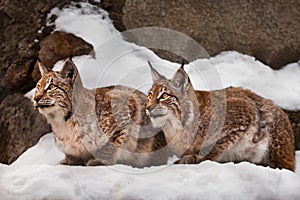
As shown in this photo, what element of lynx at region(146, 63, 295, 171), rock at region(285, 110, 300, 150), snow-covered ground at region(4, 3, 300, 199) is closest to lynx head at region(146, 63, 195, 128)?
lynx at region(146, 63, 295, 171)

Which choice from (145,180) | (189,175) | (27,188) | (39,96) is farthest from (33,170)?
(189,175)

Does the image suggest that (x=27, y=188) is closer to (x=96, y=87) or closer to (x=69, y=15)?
(x=96, y=87)

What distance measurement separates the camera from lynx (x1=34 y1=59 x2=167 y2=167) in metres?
4.09

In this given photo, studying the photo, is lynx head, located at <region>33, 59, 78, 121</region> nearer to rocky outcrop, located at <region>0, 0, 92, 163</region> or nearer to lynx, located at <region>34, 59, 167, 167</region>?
lynx, located at <region>34, 59, 167, 167</region>

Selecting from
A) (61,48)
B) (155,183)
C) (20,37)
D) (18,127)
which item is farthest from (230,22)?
(155,183)

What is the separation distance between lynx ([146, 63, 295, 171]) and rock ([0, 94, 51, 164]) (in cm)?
135

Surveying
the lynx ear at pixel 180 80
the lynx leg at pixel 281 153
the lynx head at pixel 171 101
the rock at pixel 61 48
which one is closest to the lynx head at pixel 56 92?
the lynx head at pixel 171 101

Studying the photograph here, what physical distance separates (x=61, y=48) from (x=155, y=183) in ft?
6.56

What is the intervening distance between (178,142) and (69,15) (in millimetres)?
2078

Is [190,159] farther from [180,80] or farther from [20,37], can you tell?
[20,37]

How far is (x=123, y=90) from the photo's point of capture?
447 cm

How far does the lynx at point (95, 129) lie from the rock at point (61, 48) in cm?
111

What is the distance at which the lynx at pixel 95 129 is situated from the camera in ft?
13.4

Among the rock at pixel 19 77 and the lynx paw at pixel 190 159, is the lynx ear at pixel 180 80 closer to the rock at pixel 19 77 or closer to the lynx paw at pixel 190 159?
the lynx paw at pixel 190 159
